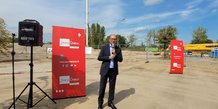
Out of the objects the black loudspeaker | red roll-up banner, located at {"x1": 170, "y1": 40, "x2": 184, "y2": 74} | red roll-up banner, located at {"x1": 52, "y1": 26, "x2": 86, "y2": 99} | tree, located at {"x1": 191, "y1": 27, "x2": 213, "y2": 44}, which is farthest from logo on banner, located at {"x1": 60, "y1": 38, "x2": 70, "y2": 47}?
tree, located at {"x1": 191, "y1": 27, "x2": 213, "y2": 44}

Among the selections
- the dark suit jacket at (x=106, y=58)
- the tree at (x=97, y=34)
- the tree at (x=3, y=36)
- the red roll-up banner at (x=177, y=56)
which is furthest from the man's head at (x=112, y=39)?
the tree at (x=97, y=34)

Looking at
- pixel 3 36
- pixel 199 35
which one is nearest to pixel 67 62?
pixel 3 36

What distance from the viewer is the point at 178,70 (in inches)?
663

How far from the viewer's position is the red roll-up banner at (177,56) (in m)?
16.5

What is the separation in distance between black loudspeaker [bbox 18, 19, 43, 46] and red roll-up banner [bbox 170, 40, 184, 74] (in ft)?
37.0

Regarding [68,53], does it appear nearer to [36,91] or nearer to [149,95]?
[36,91]

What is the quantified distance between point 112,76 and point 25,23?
8.58 ft

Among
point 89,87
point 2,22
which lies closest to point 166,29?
point 2,22

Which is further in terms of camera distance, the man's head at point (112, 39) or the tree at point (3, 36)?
the tree at point (3, 36)

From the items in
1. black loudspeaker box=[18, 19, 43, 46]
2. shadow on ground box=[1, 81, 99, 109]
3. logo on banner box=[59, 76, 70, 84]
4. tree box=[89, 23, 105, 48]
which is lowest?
shadow on ground box=[1, 81, 99, 109]

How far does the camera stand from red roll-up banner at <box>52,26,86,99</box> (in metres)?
7.87

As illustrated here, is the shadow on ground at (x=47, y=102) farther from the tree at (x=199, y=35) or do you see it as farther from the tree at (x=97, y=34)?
the tree at (x=199, y=35)

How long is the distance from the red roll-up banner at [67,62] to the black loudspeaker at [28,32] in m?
1.07

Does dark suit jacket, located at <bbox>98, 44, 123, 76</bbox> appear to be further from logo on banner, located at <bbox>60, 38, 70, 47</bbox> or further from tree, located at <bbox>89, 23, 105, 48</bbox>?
tree, located at <bbox>89, 23, 105, 48</bbox>
